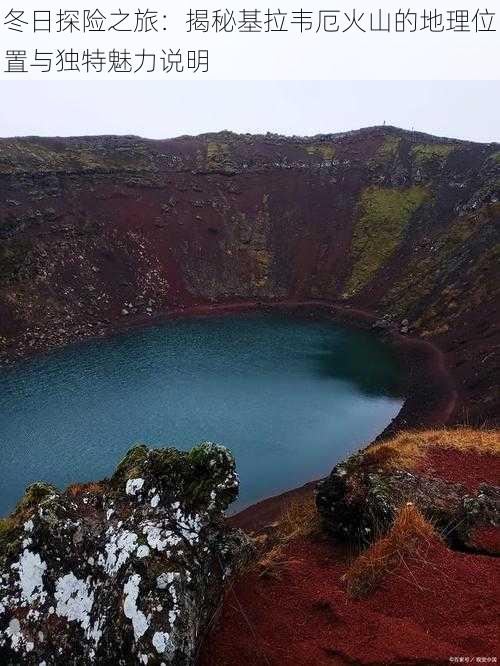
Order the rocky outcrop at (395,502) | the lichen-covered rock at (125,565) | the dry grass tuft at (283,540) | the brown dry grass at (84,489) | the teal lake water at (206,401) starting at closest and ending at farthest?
the lichen-covered rock at (125,565), the dry grass tuft at (283,540), the brown dry grass at (84,489), the rocky outcrop at (395,502), the teal lake water at (206,401)

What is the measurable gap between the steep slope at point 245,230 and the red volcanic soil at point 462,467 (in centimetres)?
2957

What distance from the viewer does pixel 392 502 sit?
9.27 m

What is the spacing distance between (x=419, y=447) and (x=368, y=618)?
7.14m

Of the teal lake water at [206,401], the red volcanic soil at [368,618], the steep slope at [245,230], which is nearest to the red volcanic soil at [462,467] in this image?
the red volcanic soil at [368,618]

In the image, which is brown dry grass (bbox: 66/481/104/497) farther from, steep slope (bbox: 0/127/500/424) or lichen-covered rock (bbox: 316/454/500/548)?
steep slope (bbox: 0/127/500/424)

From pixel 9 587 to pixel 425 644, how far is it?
5.37 meters

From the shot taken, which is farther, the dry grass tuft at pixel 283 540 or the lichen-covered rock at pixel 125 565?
the dry grass tuft at pixel 283 540

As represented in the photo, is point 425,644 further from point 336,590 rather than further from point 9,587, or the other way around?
point 9,587

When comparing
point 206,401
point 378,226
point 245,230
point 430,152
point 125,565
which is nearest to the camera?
point 125,565

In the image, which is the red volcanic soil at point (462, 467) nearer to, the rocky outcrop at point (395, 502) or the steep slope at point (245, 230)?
the rocky outcrop at point (395, 502)

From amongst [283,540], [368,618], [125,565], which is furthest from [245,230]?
[368,618]

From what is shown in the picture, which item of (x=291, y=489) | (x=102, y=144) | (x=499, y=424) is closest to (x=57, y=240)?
(x=102, y=144)

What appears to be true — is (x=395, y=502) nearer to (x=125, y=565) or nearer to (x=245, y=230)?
(x=125, y=565)

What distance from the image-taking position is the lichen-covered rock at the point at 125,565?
249 inches
